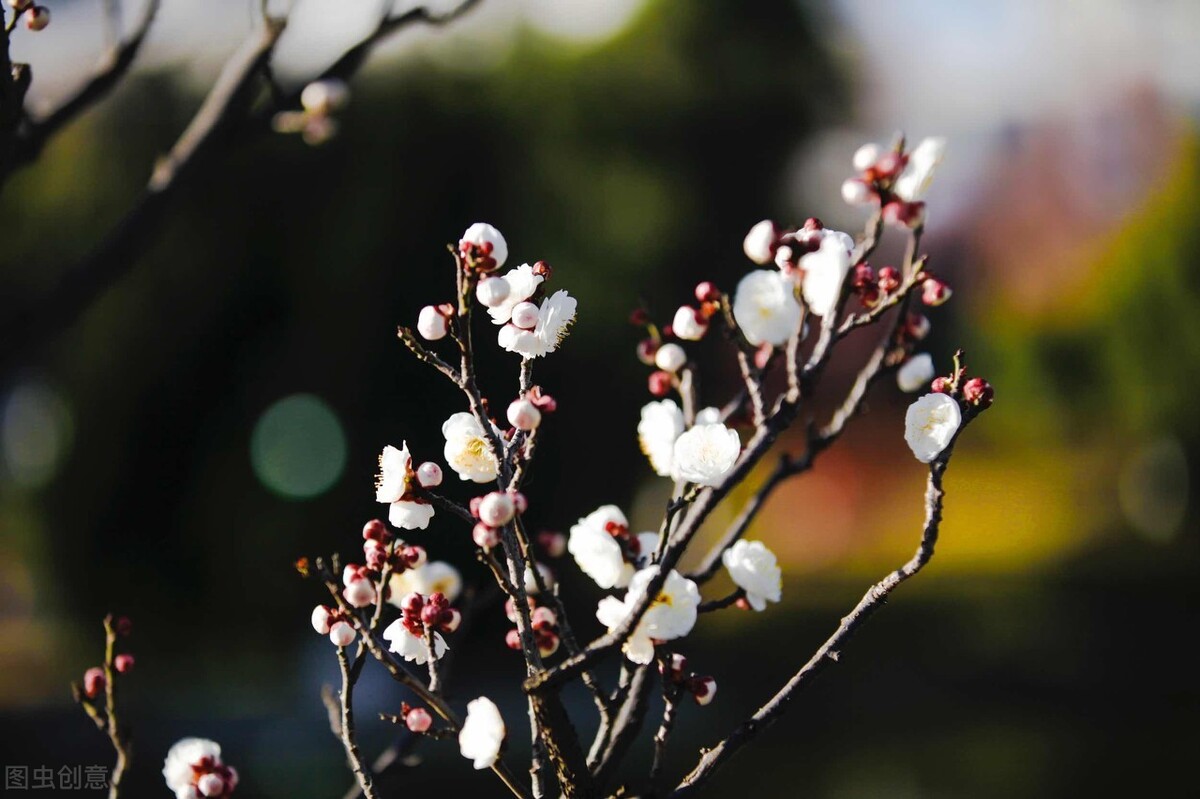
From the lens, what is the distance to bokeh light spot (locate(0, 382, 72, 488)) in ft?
20.2

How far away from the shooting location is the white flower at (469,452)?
0.87 metres

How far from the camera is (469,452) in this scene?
88 cm

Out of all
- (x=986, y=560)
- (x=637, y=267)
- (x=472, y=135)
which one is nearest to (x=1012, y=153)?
(x=986, y=560)

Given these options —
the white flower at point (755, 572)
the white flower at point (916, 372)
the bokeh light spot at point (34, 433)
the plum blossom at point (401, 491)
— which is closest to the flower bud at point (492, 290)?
the plum blossom at point (401, 491)

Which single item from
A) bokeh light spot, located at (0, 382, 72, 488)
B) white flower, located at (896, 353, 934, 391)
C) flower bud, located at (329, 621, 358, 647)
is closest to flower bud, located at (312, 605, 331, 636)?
flower bud, located at (329, 621, 358, 647)

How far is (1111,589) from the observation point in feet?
31.6

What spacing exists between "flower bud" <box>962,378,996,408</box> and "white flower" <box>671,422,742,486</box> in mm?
197

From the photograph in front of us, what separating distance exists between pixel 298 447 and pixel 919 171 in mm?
5339

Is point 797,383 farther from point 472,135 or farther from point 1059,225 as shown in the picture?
point 1059,225

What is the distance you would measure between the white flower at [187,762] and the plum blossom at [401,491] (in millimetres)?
249

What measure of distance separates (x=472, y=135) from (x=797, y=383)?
5790 millimetres

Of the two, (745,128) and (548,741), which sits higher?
(745,128)

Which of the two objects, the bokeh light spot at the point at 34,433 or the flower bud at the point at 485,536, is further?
the bokeh light spot at the point at 34,433

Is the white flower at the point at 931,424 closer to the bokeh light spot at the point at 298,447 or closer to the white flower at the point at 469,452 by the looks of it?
the white flower at the point at 469,452
